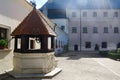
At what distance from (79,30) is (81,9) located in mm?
5087

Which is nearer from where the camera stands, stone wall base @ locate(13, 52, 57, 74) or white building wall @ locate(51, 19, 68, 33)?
stone wall base @ locate(13, 52, 57, 74)

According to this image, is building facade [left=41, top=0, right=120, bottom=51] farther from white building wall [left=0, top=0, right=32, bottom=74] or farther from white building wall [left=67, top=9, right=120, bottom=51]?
white building wall [left=0, top=0, right=32, bottom=74]

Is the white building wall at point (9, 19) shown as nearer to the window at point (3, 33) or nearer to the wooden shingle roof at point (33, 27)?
the window at point (3, 33)

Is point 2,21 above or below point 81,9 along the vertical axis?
below

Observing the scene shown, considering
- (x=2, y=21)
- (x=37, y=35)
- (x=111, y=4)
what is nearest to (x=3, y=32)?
(x=2, y=21)

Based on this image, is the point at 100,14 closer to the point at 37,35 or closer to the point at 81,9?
the point at 81,9

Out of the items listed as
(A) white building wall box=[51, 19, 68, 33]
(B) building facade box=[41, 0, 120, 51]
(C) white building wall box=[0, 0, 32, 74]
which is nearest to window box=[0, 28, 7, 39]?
(C) white building wall box=[0, 0, 32, 74]

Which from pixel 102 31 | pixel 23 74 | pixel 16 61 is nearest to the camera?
pixel 23 74

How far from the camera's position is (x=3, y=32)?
14.7m

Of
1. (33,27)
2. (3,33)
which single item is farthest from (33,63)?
(3,33)

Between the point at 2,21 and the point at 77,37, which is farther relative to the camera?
the point at 77,37

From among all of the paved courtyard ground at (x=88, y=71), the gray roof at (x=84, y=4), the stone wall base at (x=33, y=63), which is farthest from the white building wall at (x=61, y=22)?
the stone wall base at (x=33, y=63)

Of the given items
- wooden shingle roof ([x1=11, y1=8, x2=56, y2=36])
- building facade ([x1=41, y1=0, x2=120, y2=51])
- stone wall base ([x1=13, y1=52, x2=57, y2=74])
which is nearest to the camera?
stone wall base ([x1=13, y1=52, x2=57, y2=74])

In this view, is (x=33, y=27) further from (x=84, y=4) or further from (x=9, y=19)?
(x=84, y=4)
